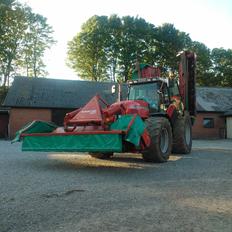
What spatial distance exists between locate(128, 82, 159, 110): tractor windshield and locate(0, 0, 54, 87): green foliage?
34.1 meters

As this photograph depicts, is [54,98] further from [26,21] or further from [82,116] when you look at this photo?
[82,116]

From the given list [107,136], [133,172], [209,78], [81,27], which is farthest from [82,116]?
[209,78]

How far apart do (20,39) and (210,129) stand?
25.9 metres

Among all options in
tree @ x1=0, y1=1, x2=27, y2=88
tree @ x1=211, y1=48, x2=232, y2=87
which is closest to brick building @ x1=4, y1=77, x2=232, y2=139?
tree @ x1=0, y1=1, x2=27, y2=88

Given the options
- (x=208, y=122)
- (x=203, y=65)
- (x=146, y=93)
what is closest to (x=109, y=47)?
(x=203, y=65)

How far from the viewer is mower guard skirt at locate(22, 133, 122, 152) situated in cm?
930

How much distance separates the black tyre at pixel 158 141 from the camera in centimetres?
1093

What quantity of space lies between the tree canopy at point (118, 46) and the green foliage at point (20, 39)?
4.77 meters

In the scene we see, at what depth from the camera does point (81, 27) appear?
53094mm

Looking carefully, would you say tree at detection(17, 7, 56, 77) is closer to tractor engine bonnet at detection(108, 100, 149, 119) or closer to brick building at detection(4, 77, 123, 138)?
brick building at detection(4, 77, 123, 138)

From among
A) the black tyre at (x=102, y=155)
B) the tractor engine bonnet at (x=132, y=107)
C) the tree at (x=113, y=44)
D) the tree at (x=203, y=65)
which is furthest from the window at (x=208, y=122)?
the tractor engine bonnet at (x=132, y=107)

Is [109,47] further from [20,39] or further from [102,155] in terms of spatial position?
[102,155]

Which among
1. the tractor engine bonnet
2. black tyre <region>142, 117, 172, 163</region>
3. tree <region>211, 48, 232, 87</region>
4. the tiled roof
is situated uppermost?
tree <region>211, 48, 232, 87</region>

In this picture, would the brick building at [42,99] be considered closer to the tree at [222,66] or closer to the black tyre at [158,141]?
the black tyre at [158,141]
